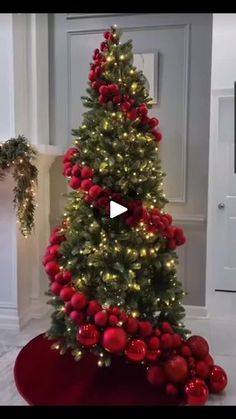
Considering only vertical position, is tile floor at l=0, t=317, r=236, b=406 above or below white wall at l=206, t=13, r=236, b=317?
below

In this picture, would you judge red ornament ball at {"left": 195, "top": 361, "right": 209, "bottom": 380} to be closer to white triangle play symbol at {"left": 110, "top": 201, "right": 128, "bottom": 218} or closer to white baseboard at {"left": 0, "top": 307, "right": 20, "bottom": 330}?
white triangle play symbol at {"left": 110, "top": 201, "right": 128, "bottom": 218}

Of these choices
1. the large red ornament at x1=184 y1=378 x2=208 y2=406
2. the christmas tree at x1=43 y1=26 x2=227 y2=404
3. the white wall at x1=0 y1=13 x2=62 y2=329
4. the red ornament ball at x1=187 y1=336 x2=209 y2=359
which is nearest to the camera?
the large red ornament at x1=184 y1=378 x2=208 y2=406

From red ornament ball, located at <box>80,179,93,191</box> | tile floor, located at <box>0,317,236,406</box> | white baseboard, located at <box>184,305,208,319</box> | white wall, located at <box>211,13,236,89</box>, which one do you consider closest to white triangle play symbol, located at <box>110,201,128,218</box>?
red ornament ball, located at <box>80,179,93,191</box>

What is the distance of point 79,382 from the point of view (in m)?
1.91

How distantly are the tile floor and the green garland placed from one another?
72 cm

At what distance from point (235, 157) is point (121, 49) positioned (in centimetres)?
164

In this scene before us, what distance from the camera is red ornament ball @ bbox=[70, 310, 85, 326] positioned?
1.82m

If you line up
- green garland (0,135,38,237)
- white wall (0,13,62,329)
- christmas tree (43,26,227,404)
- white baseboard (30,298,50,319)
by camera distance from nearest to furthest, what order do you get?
christmas tree (43,26,227,404), green garland (0,135,38,237), white wall (0,13,62,329), white baseboard (30,298,50,319)

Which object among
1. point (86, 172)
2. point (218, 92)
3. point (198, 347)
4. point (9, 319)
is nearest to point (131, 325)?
point (198, 347)

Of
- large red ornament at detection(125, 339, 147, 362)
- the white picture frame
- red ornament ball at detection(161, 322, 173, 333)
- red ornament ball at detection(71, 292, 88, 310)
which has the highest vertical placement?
the white picture frame

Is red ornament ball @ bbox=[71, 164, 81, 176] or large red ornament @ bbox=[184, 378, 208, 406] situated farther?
red ornament ball @ bbox=[71, 164, 81, 176]

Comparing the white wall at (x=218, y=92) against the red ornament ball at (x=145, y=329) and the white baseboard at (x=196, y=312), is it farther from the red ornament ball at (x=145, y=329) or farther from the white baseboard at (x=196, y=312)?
the red ornament ball at (x=145, y=329)

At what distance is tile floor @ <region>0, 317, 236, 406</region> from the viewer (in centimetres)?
183

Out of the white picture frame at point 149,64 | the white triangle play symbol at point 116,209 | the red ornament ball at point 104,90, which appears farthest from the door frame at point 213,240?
the red ornament ball at point 104,90
